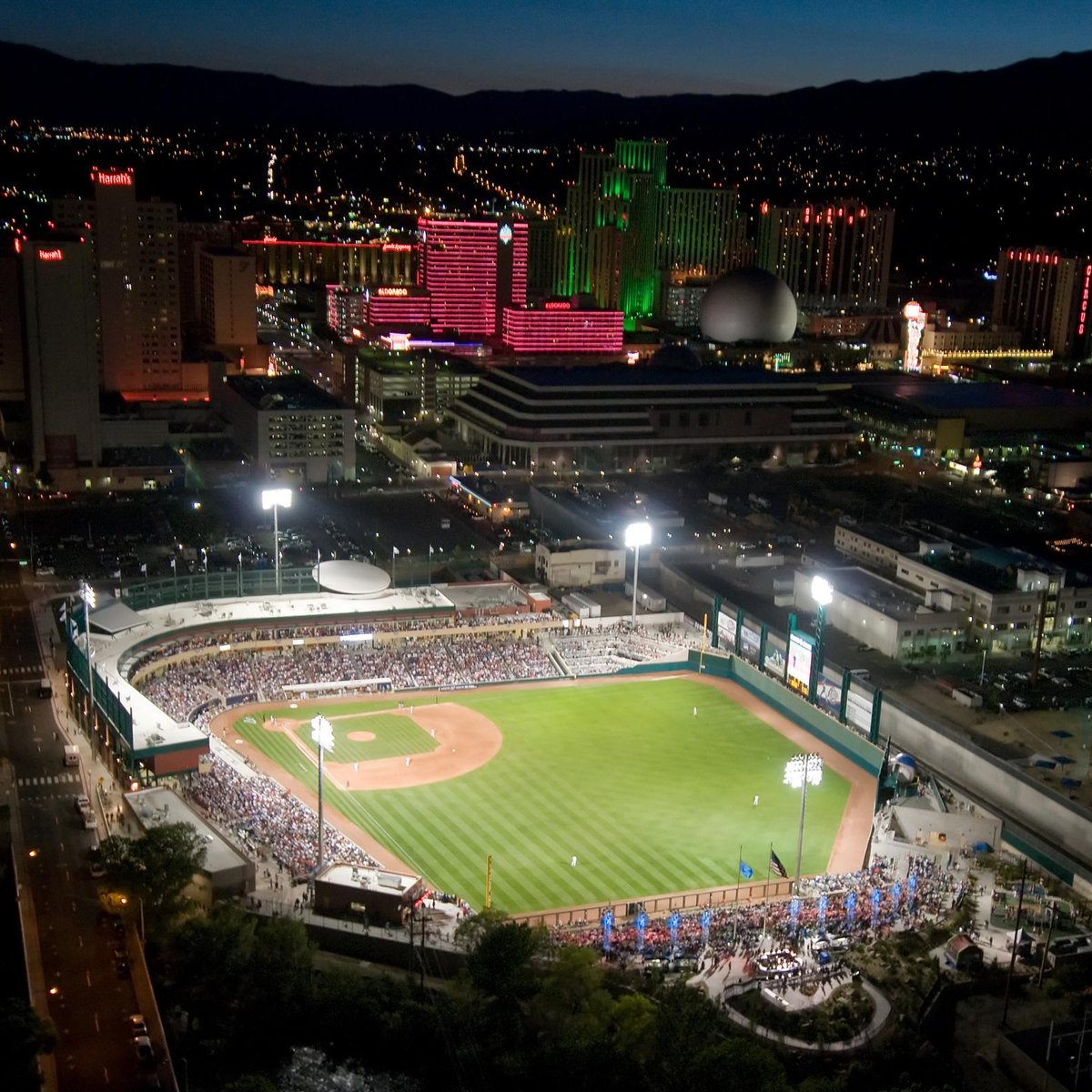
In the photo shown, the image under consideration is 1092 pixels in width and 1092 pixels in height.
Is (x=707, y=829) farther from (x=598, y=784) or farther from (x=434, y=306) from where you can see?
(x=434, y=306)

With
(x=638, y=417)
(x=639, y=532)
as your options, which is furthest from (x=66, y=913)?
(x=638, y=417)

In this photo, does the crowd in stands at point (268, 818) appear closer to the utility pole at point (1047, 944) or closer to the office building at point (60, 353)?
the utility pole at point (1047, 944)

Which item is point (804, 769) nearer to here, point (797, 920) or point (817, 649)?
point (797, 920)

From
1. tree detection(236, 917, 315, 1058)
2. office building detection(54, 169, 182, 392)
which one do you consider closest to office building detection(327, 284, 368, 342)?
office building detection(54, 169, 182, 392)

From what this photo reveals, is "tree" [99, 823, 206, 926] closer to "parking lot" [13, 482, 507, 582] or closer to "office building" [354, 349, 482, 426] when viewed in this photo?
"parking lot" [13, 482, 507, 582]

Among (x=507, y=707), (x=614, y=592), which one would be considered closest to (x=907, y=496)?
(x=614, y=592)

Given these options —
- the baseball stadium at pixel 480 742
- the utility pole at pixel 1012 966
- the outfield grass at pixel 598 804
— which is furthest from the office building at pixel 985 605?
the utility pole at pixel 1012 966
